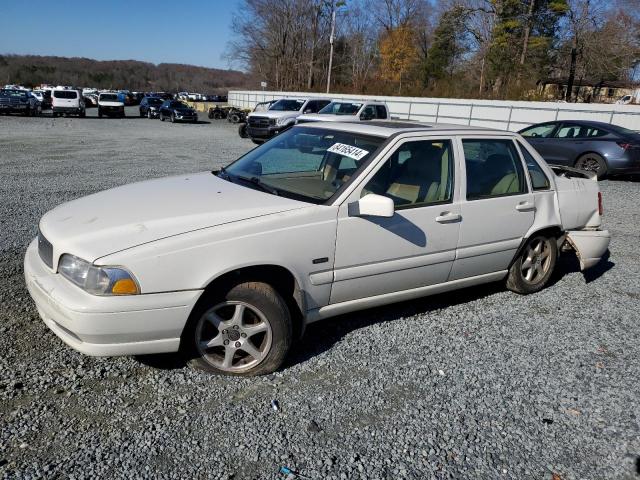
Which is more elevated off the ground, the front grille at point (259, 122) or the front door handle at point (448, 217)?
the front grille at point (259, 122)

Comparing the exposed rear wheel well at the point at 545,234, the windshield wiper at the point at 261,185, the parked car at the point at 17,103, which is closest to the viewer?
the windshield wiper at the point at 261,185

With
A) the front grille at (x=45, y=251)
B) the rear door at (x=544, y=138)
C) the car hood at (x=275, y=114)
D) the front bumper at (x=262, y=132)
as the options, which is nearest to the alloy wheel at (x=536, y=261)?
the front grille at (x=45, y=251)

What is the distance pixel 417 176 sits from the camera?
398 cm

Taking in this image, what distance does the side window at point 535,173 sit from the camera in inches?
189

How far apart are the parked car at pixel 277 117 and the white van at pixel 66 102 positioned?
17046 mm

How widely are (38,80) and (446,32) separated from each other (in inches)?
4160

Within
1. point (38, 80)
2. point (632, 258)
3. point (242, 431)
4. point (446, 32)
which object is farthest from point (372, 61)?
point (38, 80)

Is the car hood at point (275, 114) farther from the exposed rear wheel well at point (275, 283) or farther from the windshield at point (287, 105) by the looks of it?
the exposed rear wheel well at point (275, 283)

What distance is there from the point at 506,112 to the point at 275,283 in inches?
949

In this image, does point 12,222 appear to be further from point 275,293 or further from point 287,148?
point 275,293

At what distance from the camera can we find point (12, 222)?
6.62 metres

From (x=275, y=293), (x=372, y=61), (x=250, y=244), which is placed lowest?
(x=275, y=293)

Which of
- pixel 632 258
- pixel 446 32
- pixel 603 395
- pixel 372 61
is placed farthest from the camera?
pixel 372 61

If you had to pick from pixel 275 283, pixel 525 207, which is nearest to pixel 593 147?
pixel 525 207
